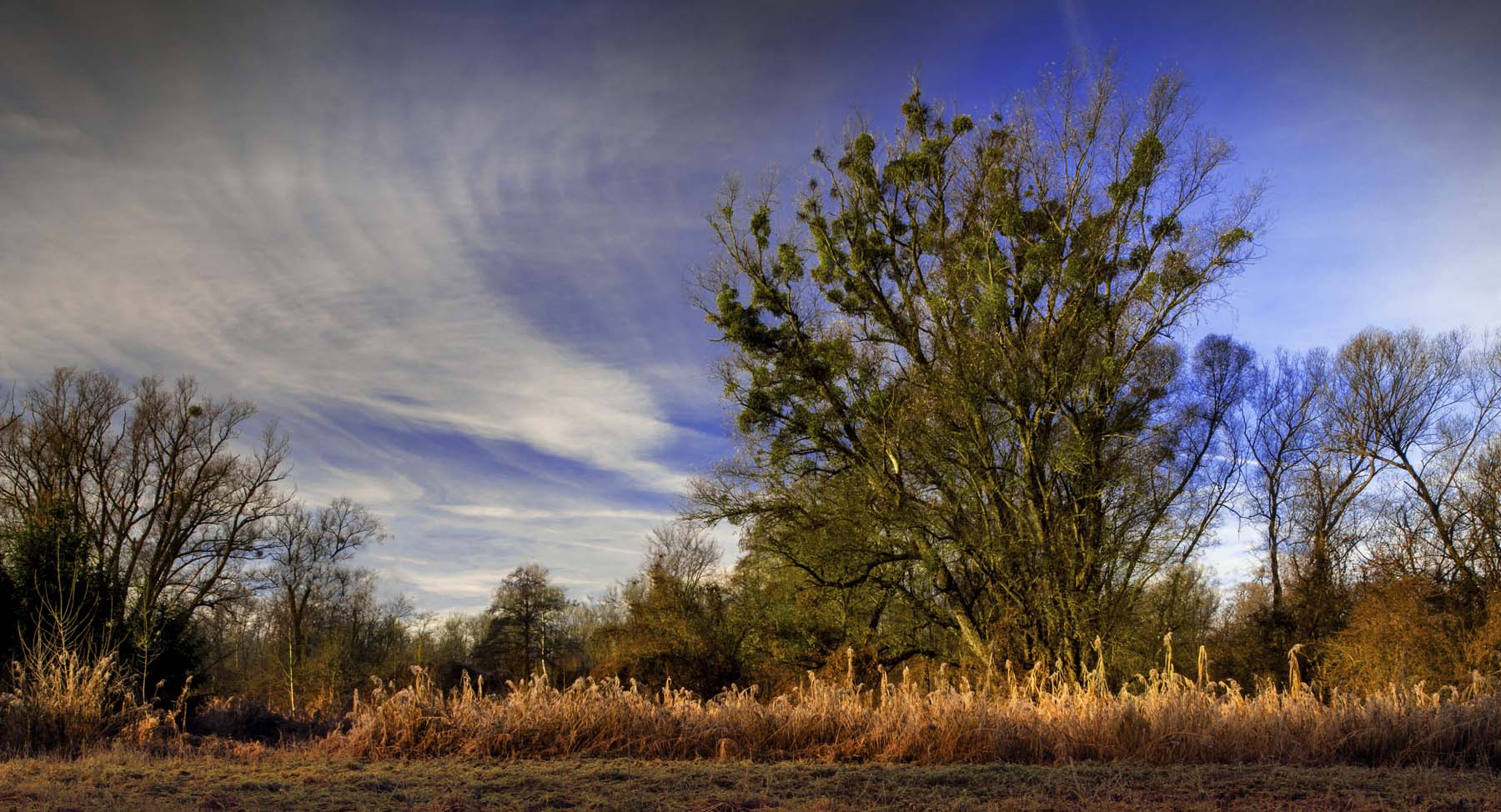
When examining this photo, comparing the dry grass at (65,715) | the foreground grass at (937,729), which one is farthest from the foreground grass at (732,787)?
the dry grass at (65,715)

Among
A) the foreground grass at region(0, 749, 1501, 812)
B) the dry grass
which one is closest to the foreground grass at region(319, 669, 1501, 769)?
the foreground grass at region(0, 749, 1501, 812)

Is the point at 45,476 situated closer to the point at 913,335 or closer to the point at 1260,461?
the point at 913,335

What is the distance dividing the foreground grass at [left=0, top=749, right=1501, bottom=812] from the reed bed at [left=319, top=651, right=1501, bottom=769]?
1.50 feet

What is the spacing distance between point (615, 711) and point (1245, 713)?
13.9ft

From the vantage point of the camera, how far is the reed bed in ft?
17.6

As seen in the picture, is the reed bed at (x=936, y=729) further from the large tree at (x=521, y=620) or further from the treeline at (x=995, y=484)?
the large tree at (x=521, y=620)

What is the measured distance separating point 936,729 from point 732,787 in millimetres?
1819

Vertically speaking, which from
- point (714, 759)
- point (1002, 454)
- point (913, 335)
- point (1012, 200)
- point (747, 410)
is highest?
point (1012, 200)

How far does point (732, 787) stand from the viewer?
13.8ft

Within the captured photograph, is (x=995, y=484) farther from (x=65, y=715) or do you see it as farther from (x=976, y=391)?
(x=65, y=715)

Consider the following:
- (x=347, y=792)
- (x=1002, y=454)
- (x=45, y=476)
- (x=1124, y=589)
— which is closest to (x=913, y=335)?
(x=1002, y=454)

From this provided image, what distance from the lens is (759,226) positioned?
20.6 metres

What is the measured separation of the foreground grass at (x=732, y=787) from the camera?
3.81 metres

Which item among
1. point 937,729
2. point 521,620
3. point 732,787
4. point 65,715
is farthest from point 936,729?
point 521,620
